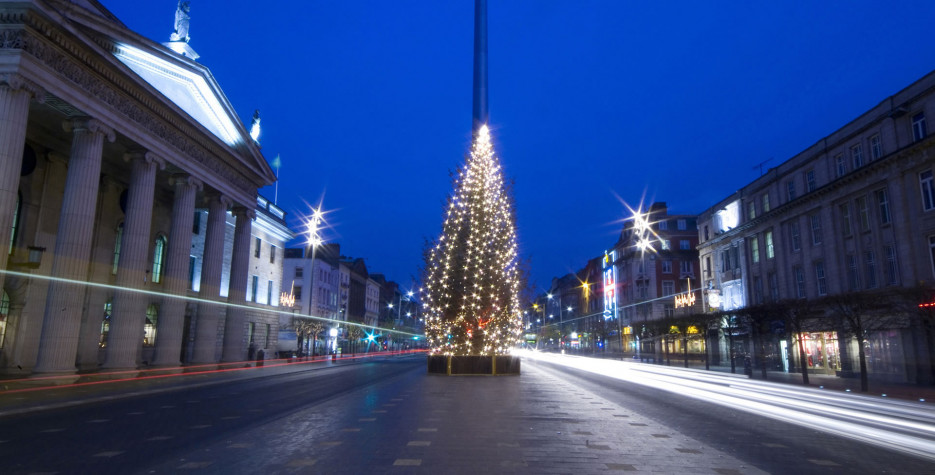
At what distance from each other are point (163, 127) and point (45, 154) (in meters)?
5.86

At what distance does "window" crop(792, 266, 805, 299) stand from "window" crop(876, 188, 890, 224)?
901 centimetres

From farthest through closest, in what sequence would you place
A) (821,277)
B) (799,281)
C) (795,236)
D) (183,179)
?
(795,236), (799,281), (821,277), (183,179)

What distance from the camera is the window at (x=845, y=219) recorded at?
34875 mm

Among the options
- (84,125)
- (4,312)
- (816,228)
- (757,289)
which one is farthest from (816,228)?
(4,312)

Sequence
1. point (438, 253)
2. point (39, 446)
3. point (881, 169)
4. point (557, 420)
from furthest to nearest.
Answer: point (881, 169) < point (438, 253) < point (557, 420) < point (39, 446)

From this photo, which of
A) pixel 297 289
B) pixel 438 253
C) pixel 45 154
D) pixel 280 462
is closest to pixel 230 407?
pixel 280 462

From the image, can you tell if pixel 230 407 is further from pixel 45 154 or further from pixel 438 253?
pixel 45 154

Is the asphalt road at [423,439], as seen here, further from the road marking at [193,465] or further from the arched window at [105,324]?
the arched window at [105,324]

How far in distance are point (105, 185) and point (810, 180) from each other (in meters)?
46.1

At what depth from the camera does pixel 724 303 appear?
53.2 meters

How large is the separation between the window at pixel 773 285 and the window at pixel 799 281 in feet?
7.09

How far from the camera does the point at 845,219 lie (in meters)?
35.4

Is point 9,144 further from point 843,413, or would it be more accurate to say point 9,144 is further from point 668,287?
point 668,287

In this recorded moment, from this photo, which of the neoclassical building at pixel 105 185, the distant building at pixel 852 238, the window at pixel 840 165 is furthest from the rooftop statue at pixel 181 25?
the window at pixel 840 165
